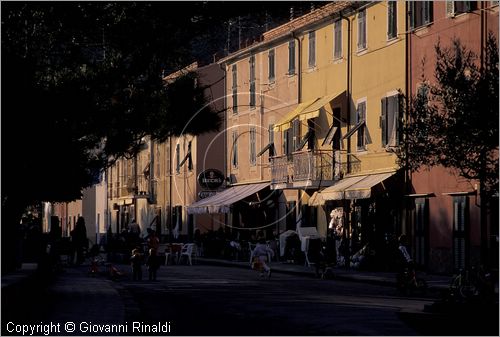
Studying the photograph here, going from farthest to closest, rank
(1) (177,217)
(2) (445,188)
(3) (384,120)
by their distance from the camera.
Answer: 1. (1) (177,217)
2. (3) (384,120)
3. (2) (445,188)

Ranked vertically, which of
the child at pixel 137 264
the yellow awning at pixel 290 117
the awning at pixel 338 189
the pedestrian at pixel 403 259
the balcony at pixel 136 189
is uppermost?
the yellow awning at pixel 290 117

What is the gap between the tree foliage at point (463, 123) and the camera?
27750mm

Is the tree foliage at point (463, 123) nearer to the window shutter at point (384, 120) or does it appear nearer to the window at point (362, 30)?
the window shutter at point (384, 120)

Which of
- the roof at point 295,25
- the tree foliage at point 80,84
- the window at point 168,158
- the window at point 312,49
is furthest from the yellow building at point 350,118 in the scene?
the window at point 168,158

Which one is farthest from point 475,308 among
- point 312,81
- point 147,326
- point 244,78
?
point 244,78

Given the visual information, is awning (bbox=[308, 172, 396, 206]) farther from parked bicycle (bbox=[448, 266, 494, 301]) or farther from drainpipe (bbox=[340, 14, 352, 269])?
parked bicycle (bbox=[448, 266, 494, 301])

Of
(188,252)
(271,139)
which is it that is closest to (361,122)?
(188,252)

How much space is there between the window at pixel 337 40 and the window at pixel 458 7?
408 inches

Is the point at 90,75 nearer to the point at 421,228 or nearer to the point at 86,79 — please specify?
the point at 86,79

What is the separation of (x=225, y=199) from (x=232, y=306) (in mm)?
36461

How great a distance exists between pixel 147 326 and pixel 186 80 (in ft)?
46.4

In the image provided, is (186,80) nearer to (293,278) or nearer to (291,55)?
(293,278)

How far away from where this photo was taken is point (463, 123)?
93.2 feet

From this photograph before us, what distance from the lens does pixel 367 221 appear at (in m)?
48.5
